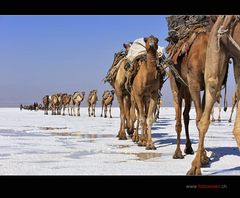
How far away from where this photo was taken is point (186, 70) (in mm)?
7621

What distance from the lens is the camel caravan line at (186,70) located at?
221 inches

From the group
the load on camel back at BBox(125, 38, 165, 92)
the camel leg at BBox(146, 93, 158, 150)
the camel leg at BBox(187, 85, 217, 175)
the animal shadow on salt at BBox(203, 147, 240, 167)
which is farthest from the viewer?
the load on camel back at BBox(125, 38, 165, 92)

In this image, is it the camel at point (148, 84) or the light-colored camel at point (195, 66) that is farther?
the camel at point (148, 84)

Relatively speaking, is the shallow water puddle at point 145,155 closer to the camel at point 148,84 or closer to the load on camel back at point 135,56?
the camel at point 148,84

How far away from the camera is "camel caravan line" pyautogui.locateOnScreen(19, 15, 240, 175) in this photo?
561 cm

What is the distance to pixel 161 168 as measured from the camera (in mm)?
6617

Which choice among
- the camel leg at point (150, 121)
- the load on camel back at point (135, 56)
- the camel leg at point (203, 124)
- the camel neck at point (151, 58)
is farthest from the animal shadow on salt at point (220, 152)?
the load on camel back at point (135, 56)

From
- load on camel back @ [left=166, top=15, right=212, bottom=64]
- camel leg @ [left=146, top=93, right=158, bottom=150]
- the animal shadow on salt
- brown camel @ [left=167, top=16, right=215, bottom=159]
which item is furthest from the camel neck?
the animal shadow on salt

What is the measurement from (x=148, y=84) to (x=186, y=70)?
2528 mm

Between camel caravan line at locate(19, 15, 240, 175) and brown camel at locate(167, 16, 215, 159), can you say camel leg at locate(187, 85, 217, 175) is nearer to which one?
camel caravan line at locate(19, 15, 240, 175)
